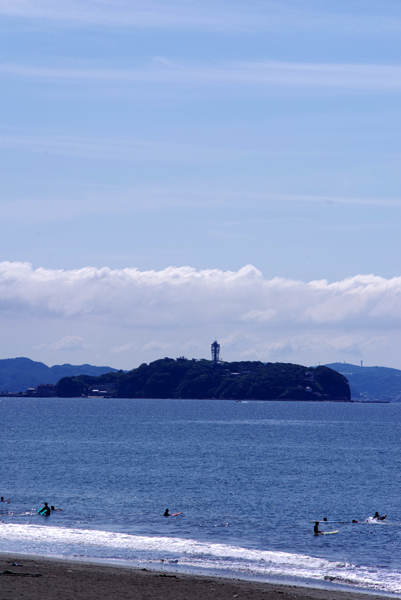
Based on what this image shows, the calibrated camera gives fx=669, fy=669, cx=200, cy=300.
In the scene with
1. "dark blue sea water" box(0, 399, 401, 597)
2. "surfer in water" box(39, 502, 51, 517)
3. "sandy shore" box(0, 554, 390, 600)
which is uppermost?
"sandy shore" box(0, 554, 390, 600)

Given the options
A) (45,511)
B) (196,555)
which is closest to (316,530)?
(196,555)

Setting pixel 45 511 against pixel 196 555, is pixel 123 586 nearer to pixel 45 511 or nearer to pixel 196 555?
pixel 196 555

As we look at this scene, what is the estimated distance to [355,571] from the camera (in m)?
41.0

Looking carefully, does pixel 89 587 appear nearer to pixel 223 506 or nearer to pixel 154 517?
pixel 154 517

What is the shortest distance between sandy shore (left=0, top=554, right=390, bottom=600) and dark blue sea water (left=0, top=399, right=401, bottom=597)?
10.1ft

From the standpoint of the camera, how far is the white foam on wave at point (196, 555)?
1550 inches

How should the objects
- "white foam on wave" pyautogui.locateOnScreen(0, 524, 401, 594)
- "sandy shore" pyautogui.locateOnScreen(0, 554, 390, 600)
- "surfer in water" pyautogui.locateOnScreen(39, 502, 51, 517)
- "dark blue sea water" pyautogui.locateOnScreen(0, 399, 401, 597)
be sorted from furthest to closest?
"surfer in water" pyautogui.locateOnScreen(39, 502, 51, 517), "dark blue sea water" pyautogui.locateOnScreen(0, 399, 401, 597), "white foam on wave" pyautogui.locateOnScreen(0, 524, 401, 594), "sandy shore" pyautogui.locateOnScreen(0, 554, 390, 600)

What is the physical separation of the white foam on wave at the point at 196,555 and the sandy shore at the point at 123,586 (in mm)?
3350

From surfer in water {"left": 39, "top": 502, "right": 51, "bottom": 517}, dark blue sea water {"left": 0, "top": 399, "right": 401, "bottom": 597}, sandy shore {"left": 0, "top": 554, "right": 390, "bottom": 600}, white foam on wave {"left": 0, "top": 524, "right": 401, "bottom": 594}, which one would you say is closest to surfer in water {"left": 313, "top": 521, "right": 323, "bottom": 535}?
dark blue sea water {"left": 0, "top": 399, "right": 401, "bottom": 597}

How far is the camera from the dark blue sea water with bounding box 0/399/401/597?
140 feet

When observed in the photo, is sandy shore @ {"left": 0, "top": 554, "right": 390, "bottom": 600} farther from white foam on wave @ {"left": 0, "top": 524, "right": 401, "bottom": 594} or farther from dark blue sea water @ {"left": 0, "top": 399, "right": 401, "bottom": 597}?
white foam on wave @ {"left": 0, "top": 524, "right": 401, "bottom": 594}

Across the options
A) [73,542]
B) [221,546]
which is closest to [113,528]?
[73,542]

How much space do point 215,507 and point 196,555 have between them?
18788mm

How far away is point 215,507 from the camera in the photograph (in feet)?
204
